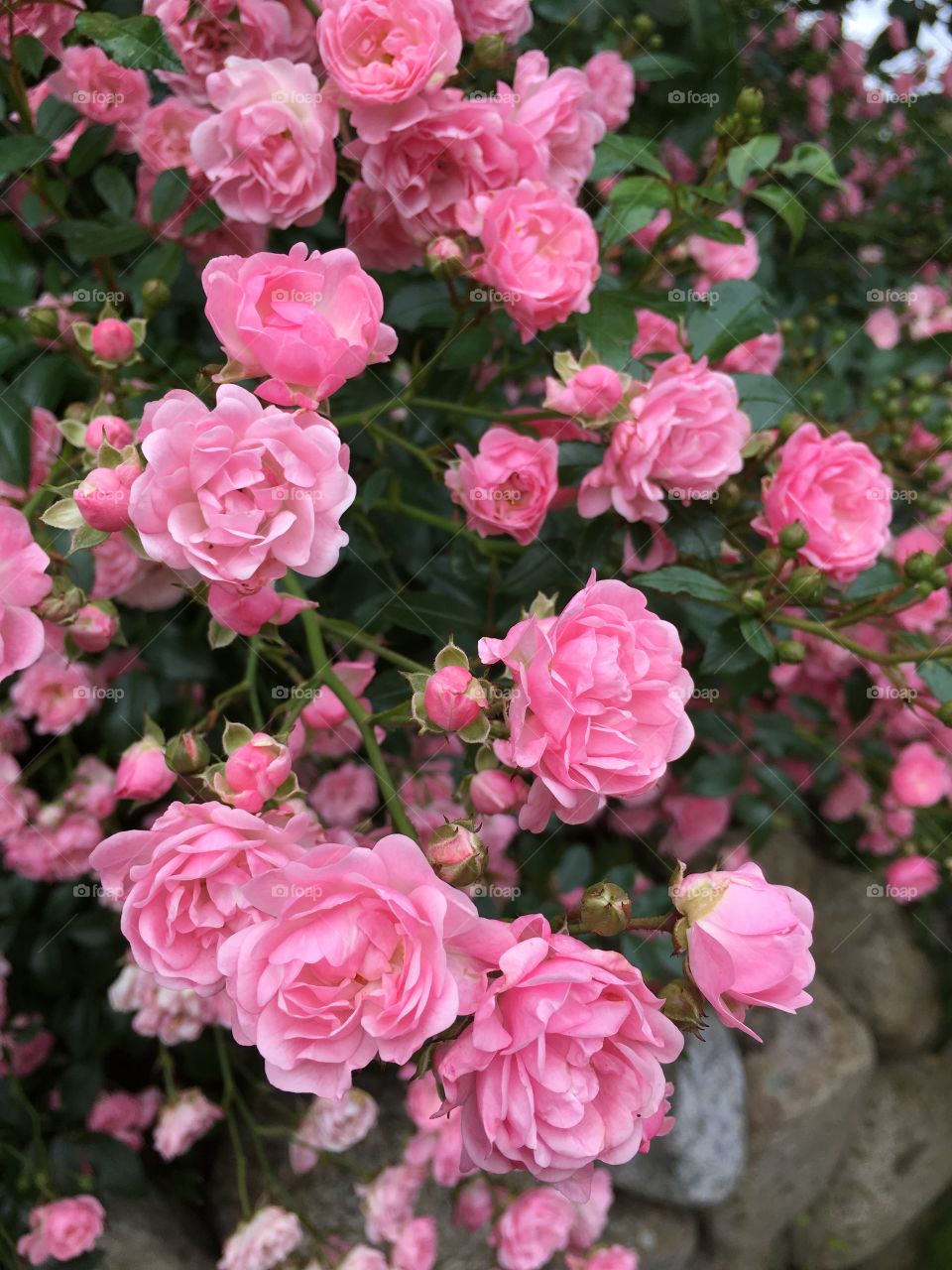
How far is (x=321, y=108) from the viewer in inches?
44.5

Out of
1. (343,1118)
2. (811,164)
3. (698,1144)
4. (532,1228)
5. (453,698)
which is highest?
(811,164)

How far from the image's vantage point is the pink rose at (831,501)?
1.22 metres

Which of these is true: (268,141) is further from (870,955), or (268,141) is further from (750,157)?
(870,955)

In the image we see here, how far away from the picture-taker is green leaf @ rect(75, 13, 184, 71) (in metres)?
1.11

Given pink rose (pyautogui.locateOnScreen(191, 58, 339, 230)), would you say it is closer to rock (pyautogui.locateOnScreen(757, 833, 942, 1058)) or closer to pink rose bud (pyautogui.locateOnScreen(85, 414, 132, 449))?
pink rose bud (pyautogui.locateOnScreen(85, 414, 132, 449))

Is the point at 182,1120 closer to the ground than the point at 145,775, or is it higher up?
closer to the ground

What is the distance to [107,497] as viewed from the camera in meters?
0.85

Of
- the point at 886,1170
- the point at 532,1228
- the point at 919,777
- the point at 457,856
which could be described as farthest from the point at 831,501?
the point at 886,1170

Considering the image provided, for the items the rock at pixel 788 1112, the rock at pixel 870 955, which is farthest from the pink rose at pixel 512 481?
the rock at pixel 870 955

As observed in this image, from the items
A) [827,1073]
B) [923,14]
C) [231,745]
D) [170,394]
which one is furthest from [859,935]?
[170,394]

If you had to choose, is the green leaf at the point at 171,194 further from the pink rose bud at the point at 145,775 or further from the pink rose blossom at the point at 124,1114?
the pink rose blossom at the point at 124,1114

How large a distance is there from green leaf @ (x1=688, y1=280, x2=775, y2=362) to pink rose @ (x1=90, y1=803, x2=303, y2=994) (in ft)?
3.25

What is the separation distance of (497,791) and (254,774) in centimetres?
25

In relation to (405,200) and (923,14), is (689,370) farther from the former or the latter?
(923,14)
